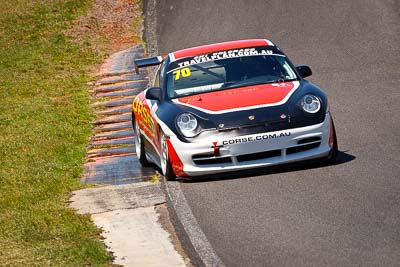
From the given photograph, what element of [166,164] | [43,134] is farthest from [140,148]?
[43,134]

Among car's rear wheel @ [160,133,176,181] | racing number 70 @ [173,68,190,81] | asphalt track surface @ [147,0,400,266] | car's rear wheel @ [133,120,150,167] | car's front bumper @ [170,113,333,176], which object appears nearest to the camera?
asphalt track surface @ [147,0,400,266]

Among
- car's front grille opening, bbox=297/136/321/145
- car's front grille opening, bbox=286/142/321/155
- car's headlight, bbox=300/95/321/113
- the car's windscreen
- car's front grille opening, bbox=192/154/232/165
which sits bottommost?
car's front grille opening, bbox=192/154/232/165

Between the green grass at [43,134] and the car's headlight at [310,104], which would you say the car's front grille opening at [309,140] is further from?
the green grass at [43,134]

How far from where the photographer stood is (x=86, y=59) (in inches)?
859

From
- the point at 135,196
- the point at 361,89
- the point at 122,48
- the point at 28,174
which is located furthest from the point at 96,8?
the point at 135,196

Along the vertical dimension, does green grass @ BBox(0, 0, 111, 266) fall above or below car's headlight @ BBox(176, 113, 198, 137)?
below

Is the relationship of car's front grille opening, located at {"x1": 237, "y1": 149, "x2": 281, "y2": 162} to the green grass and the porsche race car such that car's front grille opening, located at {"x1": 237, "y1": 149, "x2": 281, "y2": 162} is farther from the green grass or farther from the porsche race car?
the green grass

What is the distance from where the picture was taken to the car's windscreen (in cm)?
1224

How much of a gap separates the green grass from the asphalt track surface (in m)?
1.23

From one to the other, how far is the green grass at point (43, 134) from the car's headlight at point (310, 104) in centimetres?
266

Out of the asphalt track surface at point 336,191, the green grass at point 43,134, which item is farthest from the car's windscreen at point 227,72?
the green grass at point 43,134

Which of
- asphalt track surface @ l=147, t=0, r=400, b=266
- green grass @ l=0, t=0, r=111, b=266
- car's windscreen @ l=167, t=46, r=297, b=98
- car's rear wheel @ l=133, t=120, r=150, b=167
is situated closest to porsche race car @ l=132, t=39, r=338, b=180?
car's windscreen @ l=167, t=46, r=297, b=98

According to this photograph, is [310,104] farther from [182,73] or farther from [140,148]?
[140,148]

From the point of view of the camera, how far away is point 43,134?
1568 cm
